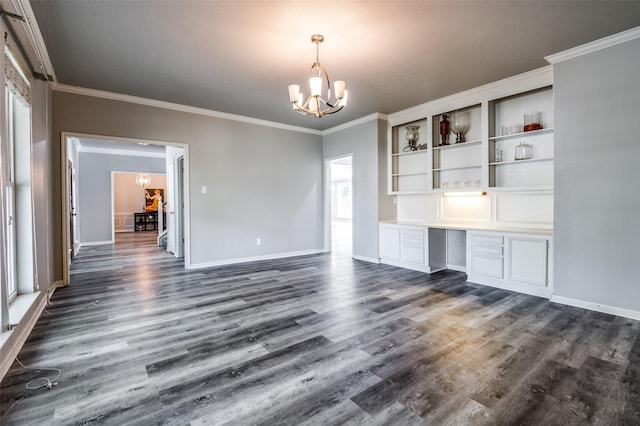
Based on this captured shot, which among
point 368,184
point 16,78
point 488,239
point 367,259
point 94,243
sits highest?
point 16,78

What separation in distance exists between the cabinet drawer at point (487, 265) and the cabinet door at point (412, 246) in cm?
80

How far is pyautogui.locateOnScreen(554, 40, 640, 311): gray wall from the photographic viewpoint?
3.00 meters

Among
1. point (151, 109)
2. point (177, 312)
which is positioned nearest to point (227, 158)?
point (151, 109)

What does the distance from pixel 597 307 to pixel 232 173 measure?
5.45 m

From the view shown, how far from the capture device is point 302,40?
304cm

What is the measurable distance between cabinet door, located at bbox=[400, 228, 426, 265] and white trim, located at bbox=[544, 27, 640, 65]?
8.99 feet

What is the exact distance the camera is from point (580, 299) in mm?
3309

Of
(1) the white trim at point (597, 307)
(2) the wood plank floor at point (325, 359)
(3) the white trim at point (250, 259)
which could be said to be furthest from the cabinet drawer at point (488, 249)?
(3) the white trim at point (250, 259)

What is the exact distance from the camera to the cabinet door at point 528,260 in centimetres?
364

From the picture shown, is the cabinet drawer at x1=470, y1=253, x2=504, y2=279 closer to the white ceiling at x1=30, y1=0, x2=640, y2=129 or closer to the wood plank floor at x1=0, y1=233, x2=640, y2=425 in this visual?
the wood plank floor at x1=0, y1=233, x2=640, y2=425

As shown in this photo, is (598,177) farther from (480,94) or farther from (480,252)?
(480,94)

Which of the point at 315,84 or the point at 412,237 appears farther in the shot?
the point at 412,237

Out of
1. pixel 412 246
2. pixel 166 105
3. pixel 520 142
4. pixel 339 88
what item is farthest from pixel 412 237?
pixel 166 105

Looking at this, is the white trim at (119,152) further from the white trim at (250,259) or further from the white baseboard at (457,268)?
the white baseboard at (457,268)
